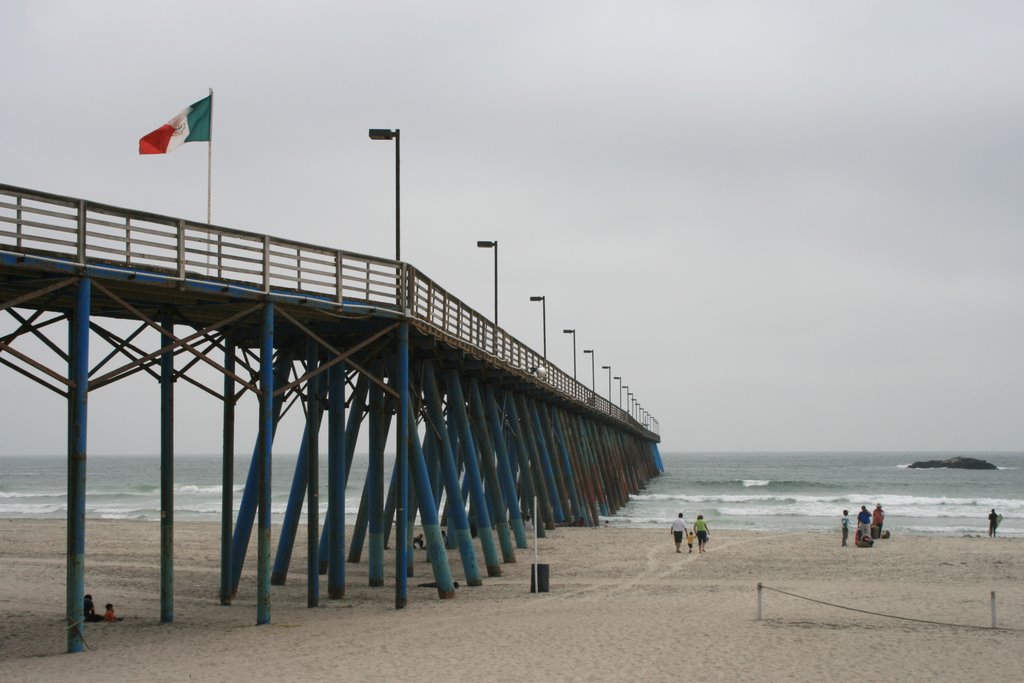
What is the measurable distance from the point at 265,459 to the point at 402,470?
2778 millimetres

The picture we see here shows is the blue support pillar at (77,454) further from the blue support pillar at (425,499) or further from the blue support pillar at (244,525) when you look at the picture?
the blue support pillar at (425,499)

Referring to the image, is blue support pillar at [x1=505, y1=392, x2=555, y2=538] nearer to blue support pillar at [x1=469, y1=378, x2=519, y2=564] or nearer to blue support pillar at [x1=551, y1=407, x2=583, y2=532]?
blue support pillar at [x1=469, y1=378, x2=519, y2=564]

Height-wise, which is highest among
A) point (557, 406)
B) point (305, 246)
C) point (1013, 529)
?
point (305, 246)

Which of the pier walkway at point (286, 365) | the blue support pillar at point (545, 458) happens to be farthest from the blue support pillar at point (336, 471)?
the blue support pillar at point (545, 458)

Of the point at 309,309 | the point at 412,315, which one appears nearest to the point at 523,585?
the point at 412,315

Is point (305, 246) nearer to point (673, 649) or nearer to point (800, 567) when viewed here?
point (673, 649)

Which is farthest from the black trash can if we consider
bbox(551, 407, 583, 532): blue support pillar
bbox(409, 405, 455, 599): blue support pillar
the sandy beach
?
bbox(551, 407, 583, 532): blue support pillar

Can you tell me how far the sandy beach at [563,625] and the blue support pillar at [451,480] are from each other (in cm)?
54

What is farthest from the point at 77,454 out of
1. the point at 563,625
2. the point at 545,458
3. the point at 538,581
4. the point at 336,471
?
the point at 545,458

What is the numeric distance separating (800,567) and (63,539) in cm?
2312

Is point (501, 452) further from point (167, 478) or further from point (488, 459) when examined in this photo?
point (167, 478)

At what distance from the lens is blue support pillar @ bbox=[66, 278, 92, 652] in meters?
12.1

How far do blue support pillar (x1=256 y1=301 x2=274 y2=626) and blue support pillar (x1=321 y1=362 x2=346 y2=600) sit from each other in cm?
288

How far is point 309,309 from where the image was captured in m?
15.6
